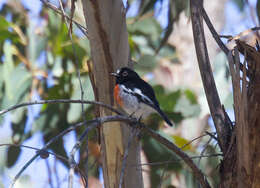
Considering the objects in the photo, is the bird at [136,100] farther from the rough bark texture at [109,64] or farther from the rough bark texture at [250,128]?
the rough bark texture at [250,128]

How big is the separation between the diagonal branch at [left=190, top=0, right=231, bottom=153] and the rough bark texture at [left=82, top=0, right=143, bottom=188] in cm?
46

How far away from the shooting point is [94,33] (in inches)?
107

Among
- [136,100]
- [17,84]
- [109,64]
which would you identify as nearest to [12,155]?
[17,84]

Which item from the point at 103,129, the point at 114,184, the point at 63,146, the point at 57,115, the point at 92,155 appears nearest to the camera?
the point at 114,184

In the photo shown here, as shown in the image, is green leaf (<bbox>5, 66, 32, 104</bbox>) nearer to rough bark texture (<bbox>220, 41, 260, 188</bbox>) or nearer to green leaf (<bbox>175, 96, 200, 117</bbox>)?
green leaf (<bbox>175, 96, 200, 117</bbox>)

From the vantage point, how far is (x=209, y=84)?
2.42m

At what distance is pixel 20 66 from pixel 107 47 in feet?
10.2

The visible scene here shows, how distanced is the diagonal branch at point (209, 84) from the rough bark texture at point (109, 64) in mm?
465

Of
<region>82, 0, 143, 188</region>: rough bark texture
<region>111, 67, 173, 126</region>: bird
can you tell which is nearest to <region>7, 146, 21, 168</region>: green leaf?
<region>111, 67, 173, 126</region>: bird

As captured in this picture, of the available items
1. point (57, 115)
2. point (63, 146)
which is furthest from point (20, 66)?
point (63, 146)

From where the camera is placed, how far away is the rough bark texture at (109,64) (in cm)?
268

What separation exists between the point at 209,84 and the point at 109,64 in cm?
63

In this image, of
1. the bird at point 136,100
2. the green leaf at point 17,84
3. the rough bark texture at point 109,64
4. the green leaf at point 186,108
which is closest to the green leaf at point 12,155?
the green leaf at point 17,84

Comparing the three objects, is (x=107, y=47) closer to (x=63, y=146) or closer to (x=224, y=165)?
(x=224, y=165)
